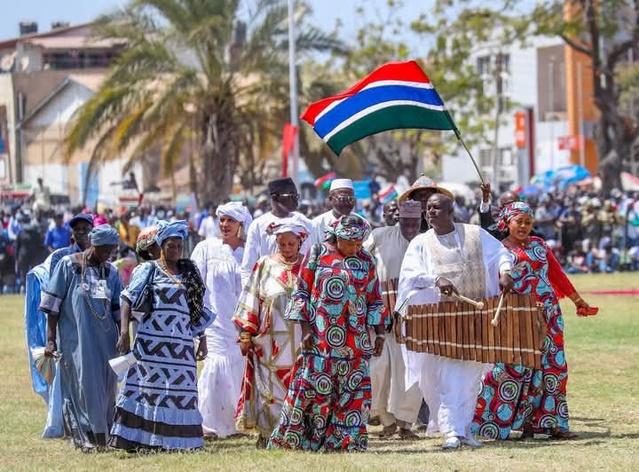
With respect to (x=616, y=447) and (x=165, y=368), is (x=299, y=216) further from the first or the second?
(x=616, y=447)

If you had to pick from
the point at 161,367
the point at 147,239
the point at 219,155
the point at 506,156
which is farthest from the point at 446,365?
the point at 506,156

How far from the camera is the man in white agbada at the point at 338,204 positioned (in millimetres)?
11484

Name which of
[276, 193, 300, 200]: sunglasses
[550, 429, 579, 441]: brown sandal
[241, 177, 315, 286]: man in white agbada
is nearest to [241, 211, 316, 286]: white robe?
[241, 177, 315, 286]: man in white agbada

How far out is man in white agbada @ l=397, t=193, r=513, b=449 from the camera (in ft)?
33.2

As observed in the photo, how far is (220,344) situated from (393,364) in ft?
4.54

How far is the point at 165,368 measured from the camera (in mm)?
9992

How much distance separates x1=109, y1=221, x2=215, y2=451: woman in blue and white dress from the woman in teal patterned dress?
721 millimetres

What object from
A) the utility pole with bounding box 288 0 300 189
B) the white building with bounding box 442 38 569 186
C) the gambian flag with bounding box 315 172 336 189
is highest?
the white building with bounding box 442 38 569 186

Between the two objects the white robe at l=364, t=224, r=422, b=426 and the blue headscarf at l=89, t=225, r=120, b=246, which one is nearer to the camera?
the blue headscarf at l=89, t=225, r=120, b=246

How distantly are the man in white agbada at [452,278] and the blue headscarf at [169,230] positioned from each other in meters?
1.59

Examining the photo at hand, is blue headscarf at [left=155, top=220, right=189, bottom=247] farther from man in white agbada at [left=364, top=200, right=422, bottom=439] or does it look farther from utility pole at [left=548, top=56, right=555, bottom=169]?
utility pole at [left=548, top=56, right=555, bottom=169]

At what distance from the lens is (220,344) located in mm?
11617

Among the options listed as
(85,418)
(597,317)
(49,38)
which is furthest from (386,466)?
(49,38)

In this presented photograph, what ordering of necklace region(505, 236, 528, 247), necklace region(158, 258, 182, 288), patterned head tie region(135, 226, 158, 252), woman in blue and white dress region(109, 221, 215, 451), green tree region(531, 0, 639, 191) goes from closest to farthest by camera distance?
woman in blue and white dress region(109, 221, 215, 451)
necklace region(158, 258, 182, 288)
patterned head tie region(135, 226, 158, 252)
necklace region(505, 236, 528, 247)
green tree region(531, 0, 639, 191)
